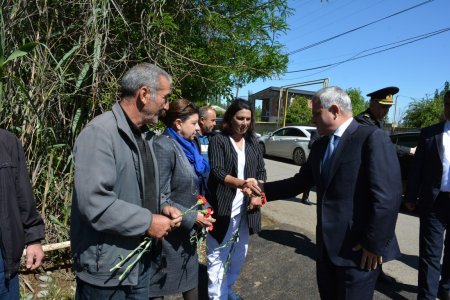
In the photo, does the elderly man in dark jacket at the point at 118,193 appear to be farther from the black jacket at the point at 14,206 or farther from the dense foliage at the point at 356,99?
the dense foliage at the point at 356,99

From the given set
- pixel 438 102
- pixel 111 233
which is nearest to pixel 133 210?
pixel 111 233

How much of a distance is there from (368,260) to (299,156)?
11.7 m

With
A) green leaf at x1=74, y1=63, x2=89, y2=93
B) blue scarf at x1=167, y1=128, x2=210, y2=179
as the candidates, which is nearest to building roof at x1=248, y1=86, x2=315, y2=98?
green leaf at x1=74, y1=63, x2=89, y2=93

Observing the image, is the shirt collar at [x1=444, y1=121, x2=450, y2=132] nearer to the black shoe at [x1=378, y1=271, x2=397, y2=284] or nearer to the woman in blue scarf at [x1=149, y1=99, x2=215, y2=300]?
the black shoe at [x1=378, y1=271, x2=397, y2=284]

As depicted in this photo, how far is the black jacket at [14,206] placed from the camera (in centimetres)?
186

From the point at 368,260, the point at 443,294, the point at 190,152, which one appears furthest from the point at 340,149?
the point at 443,294

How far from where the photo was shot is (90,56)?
10.9 ft

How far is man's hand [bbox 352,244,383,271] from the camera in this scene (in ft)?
6.70

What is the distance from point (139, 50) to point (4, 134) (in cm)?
220

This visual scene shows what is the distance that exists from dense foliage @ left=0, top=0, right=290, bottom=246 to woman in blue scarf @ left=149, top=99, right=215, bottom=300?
50.3 inches

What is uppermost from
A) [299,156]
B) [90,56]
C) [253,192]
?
[90,56]

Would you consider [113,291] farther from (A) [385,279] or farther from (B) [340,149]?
(A) [385,279]

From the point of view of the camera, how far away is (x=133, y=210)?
1.63 m

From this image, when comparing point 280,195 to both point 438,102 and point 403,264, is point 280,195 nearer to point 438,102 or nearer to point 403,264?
point 403,264
